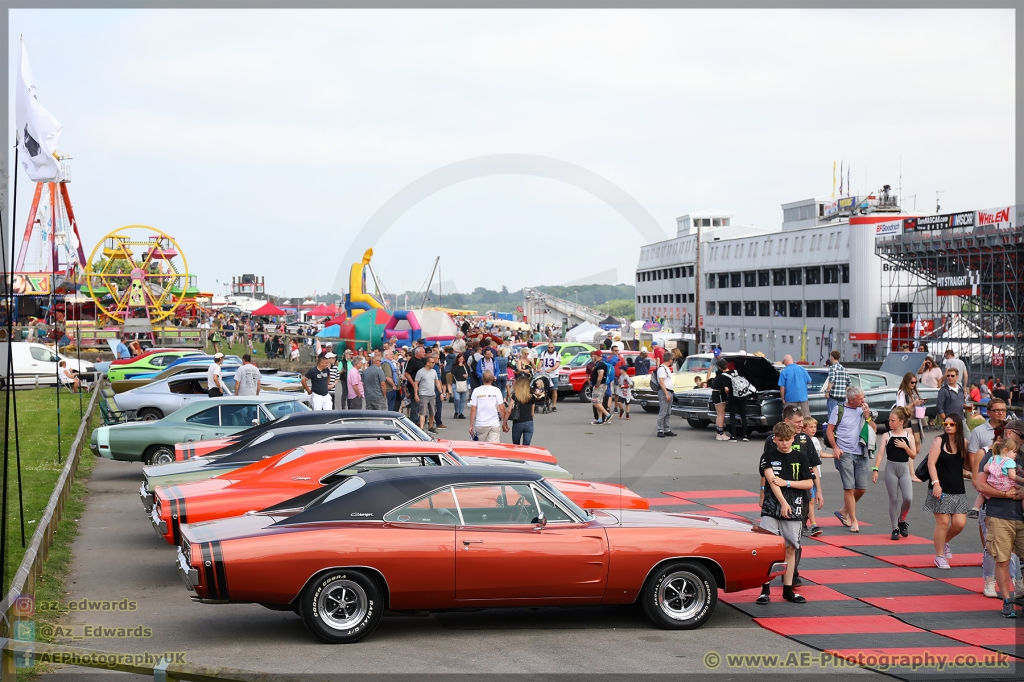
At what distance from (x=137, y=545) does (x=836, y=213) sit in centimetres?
7063

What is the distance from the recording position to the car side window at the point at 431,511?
7348 millimetres

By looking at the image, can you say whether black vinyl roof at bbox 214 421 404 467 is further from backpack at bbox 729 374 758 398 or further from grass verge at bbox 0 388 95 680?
backpack at bbox 729 374 758 398

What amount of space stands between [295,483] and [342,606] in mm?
2903

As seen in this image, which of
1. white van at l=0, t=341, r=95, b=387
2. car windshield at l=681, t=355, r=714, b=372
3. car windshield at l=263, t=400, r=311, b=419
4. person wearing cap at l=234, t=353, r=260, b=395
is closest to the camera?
car windshield at l=263, t=400, r=311, b=419

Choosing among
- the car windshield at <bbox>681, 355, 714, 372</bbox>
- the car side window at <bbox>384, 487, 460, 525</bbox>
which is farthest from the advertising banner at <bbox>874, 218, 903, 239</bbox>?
the car side window at <bbox>384, 487, 460, 525</bbox>

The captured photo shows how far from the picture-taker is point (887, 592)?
350 inches

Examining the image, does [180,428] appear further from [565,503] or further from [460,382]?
[460,382]

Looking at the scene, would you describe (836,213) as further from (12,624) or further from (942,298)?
(12,624)

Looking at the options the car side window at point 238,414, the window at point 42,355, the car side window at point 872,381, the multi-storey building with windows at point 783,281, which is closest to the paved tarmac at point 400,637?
the car side window at point 238,414

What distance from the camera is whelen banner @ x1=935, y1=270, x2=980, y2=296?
4426 cm

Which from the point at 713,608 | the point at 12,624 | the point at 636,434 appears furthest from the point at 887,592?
the point at 636,434

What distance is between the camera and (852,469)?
1159 cm

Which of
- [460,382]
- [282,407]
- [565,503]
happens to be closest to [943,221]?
[460,382]

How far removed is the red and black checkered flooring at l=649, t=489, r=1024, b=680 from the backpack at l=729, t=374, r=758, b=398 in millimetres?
8446
